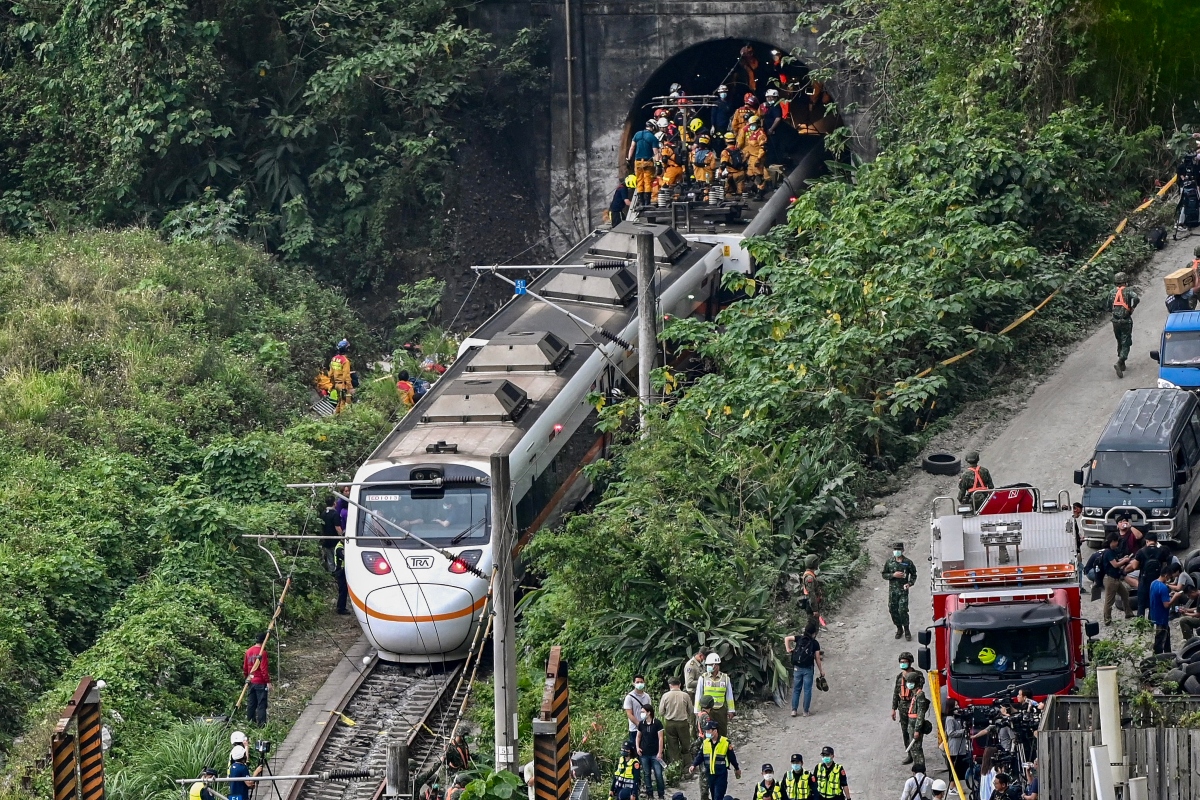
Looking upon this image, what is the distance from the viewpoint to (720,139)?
3812cm

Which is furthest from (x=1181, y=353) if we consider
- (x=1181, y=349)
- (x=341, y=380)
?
(x=341, y=380)

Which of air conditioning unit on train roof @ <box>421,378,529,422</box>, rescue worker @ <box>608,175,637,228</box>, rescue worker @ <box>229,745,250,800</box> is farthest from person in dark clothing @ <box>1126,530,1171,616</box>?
rescue worker @ <box>608,175,637,228</box>

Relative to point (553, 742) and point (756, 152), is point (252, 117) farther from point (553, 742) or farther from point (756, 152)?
point (553, 742)

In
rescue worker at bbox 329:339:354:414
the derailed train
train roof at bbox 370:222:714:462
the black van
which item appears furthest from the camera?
rescue worker at bbox 329:339:354:414

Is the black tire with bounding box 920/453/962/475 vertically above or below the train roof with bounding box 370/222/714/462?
below

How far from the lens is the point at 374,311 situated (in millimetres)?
39906

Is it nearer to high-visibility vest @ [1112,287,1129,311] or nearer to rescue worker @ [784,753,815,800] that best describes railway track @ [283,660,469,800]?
rescue worker @ [784,753,815,800]

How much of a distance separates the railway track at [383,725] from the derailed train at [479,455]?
390mm

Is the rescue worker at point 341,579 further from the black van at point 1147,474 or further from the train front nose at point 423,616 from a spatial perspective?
the black van at point 1147,474

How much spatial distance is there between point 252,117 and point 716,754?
2528cm

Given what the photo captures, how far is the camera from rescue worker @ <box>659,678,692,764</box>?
20266 mm

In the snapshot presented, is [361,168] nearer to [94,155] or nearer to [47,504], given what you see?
[94,155]

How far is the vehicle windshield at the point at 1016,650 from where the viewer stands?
61.5ft

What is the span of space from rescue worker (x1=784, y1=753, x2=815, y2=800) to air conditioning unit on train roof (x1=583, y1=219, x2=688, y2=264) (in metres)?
14.4
